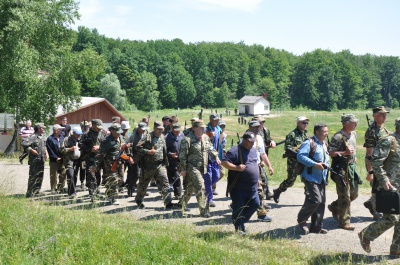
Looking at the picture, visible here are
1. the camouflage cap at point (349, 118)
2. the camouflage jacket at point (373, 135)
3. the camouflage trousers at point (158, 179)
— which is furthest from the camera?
the camouflage trousers at point (158, 179)

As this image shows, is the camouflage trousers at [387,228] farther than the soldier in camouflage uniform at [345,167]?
No

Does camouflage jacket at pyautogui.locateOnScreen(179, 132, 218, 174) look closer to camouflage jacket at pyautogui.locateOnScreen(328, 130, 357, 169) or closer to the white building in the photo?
camouflage jacket at pyautogui.locateOnScreen(328, 130, 357, 169)

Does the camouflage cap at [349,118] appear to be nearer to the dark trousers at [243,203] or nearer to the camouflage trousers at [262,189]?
the camouflage trousers at [262,189]

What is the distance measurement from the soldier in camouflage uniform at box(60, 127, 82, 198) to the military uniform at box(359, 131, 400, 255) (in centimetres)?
749

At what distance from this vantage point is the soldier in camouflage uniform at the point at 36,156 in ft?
37.7

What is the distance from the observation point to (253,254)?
21.7 feet

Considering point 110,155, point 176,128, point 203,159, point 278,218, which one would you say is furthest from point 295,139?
point 110,155

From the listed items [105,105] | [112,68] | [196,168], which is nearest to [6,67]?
[105,105]

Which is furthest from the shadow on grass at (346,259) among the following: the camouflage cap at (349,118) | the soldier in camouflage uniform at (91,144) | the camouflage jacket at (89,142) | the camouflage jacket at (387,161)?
the camouflage jacket at (89,142)

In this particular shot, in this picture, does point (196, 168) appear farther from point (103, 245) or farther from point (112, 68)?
point (112, 68)

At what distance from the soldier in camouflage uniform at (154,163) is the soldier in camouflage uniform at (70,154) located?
230 cm

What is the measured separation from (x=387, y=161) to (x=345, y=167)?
1.82 meters

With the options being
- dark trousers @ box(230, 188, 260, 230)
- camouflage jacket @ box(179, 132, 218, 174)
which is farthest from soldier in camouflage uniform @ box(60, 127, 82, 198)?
dark trousers @ box(230, 188, 260, 230)

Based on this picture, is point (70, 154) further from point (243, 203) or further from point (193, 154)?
point (243, 203)
